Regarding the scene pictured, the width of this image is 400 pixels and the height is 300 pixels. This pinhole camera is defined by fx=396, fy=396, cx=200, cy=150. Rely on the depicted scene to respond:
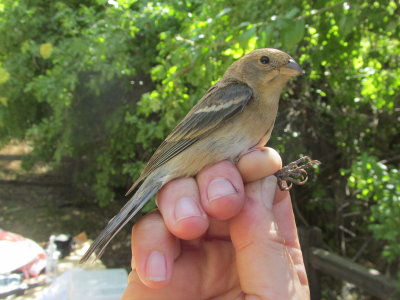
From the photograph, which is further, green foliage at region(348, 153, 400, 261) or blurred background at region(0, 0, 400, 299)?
green foliage at region(348, 153, 400, 261)

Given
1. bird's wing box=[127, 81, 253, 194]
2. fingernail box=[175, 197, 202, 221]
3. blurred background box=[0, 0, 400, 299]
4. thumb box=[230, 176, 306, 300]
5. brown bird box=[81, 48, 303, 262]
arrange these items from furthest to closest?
blurred background box=[0, 0, 400, 299]
bird's wing box=[127, 81, 253, 194]
brown bird box=[81, 48, 303, 262]
fingernail box=[175, 197, 202, 221]
thumb box=[230, 176, 306, 300]

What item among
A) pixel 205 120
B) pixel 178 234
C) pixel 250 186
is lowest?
pixel 178 234

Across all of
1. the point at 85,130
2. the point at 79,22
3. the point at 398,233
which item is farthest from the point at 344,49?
the point at 85,130

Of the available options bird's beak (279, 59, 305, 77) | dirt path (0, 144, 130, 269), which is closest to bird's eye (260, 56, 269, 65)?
bird's beak (279, 59, 305, 77)

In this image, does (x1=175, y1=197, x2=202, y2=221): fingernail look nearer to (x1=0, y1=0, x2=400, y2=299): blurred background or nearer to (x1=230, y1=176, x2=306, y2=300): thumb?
(x1=230, y1=176, x2=306, y2=300): thumb

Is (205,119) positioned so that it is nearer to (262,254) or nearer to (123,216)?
(123,216)

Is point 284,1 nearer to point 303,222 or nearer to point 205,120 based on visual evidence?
point 205,120
